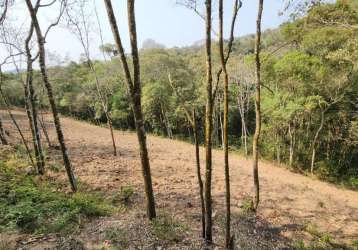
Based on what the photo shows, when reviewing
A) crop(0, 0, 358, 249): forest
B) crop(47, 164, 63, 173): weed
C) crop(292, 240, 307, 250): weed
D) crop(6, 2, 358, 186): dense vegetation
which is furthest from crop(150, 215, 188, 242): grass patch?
crop(47, 164, 63, 173): weed

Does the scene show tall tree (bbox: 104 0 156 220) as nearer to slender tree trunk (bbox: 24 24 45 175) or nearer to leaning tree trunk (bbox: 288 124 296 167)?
slender tree trunk (bbox: 24 24 45 175)

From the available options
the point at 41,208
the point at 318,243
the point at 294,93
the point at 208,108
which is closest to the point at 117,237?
the point at 41,208

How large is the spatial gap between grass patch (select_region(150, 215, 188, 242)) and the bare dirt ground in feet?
1.11

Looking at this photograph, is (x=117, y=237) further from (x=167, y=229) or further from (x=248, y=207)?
(x=248, y=207)

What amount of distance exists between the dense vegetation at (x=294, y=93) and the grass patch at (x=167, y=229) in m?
3.92

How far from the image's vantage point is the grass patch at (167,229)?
17.1 ft

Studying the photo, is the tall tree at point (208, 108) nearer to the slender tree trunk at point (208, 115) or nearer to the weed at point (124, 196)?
the slender tree trunk at point (208, 115)

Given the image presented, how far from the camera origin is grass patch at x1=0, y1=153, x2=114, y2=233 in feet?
16.5

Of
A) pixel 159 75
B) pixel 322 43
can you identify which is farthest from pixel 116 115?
pixel 322 43

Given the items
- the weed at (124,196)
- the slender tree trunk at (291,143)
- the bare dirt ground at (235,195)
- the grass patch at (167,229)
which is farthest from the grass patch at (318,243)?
the slender tree trunk at (291,143)

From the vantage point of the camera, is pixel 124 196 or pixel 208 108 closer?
pixel 208 108

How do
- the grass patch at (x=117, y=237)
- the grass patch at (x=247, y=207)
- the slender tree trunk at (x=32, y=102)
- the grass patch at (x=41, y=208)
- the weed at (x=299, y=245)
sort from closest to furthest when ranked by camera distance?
1. the grass patch at (x=117, y=237)
2. the grass patch at (x=41, y=208)
3. the weed at (x=299, y=245)
4. the grass patch at (x=247, y=207)
5. the slender tree trunk at (x=32, y=102)

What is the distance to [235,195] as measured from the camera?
895 cm

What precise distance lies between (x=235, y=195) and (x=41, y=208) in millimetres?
6056
